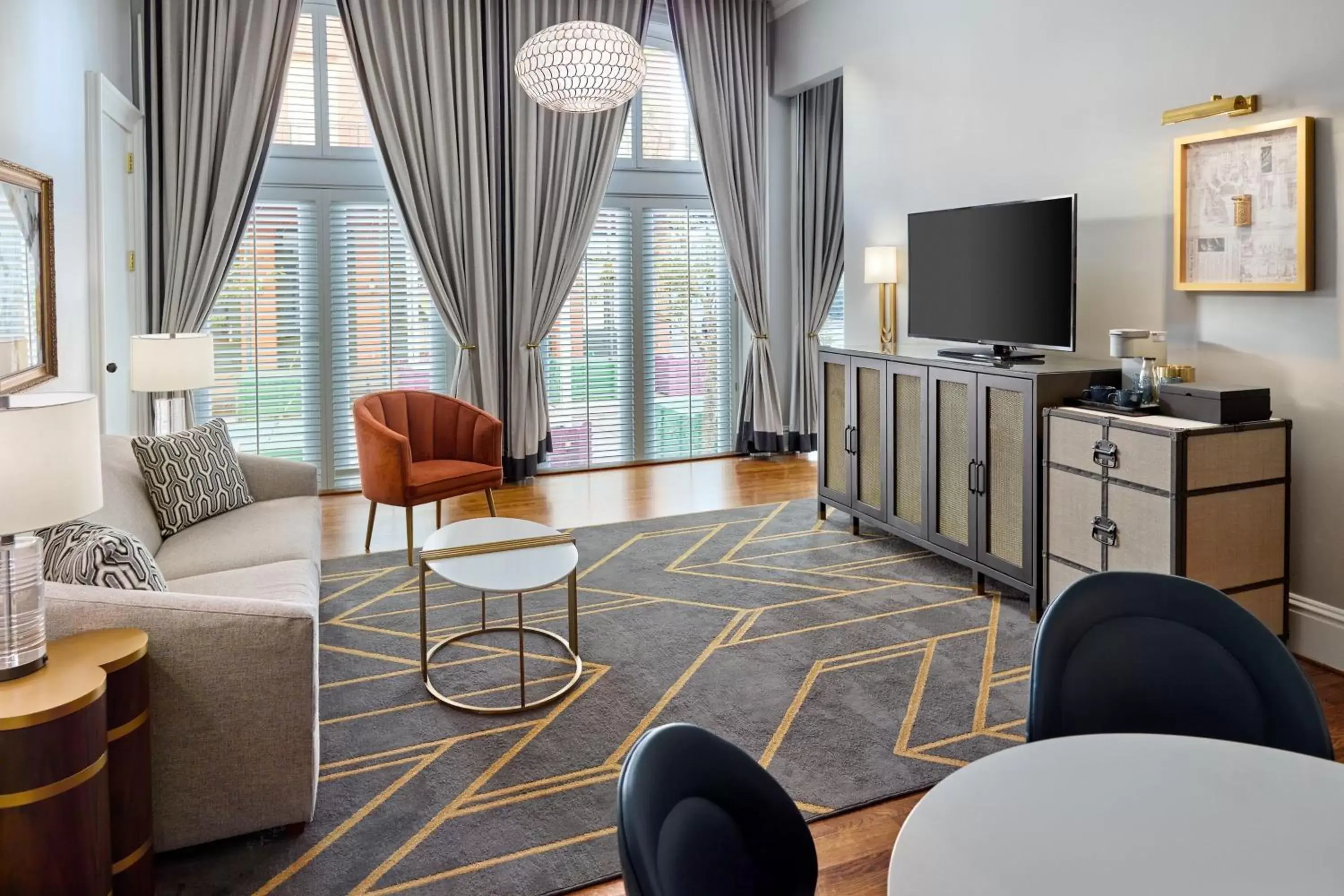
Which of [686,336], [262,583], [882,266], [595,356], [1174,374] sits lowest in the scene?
[262,583]

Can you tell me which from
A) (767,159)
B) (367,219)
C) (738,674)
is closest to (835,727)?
(738,674)

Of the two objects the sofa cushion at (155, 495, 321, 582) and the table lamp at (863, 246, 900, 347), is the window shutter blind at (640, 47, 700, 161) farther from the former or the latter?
the sofa cushion at (155, 495, 321, 582)

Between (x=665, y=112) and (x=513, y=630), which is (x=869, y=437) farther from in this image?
(x=665, y=112)

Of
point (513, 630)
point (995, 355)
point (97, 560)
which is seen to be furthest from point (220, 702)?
point (995, 355)

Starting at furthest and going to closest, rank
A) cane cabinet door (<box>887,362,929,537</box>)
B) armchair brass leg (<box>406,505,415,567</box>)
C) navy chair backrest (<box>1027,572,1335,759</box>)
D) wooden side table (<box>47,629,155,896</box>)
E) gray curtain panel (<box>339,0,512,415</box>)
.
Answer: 1. gray curtain panel (<box>339,0,512,415</box>)
2. armchair brass leg (<box>406,505,415,567</box>)
3. cane cabinet door (<box>887,362,929,537</box>)
4. wooden side table (<box>47,629,155,896</box>)
5. navy chair backrest (<box>1027,572,1335,759</box>)

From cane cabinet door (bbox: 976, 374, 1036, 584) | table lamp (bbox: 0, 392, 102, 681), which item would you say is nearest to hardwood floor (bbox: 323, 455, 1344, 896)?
cane cabinet door (bbox: 976, 374, 1036, 584)

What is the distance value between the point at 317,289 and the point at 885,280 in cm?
348

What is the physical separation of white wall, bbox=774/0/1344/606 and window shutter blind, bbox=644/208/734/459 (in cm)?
163

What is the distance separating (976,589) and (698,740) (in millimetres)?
3279

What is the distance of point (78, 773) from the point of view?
6.29ft

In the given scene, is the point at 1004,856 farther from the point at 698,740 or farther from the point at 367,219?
the point at 367,219

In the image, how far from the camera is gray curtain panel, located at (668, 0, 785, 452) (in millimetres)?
6961

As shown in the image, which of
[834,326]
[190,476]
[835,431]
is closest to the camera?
[190,476]

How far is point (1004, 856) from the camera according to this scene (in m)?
1.18
